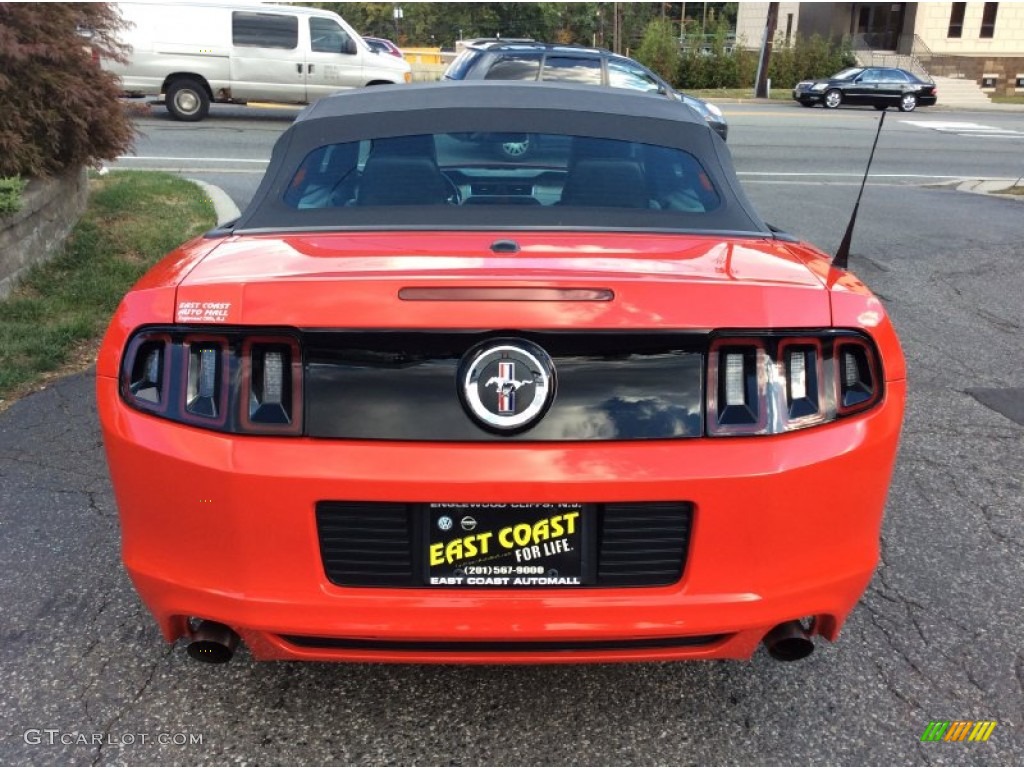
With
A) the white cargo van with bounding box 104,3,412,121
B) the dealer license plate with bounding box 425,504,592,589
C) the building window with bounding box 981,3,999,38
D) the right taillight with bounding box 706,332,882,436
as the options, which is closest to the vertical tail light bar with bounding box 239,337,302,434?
the dealer license plate with bounding box 425,504,592,589

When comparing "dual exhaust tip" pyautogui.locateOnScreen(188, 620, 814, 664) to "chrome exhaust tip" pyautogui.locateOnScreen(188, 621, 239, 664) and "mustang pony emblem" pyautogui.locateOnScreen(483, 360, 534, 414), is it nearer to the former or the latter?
"chrome exhaust tip" pyautogui.locateOnScreen(188, 621, 239, 664)

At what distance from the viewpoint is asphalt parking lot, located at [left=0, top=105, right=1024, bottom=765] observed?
2461 mm

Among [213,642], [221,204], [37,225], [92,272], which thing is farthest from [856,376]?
[221,204]

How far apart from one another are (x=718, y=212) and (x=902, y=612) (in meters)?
1.47

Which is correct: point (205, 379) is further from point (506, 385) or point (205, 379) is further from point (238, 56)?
point (238, 56)

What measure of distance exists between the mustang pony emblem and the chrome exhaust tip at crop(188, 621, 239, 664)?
883 millimetres

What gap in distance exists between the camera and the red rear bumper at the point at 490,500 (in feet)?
6.80

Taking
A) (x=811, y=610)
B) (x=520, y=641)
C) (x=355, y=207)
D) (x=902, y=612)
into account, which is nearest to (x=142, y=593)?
(x=520, y=641)

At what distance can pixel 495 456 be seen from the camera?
2.07m

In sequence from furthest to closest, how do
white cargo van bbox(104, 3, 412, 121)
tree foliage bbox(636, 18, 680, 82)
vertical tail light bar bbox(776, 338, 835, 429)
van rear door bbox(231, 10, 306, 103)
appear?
tree foliage bbox(636, 18, 680, 82) → van rear door bbox(231, 10, 306, 103) → white cargo van bbox(104, 3, 412, 121) → vertical tail light bar bbox(776, 338, 835, 429)

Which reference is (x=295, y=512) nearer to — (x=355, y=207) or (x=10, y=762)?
(x=10, y=762)

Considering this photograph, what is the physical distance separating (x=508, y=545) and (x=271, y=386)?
2.13 feet

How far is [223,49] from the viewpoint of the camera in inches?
715

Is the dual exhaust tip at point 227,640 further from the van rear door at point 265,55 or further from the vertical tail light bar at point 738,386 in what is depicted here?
the van rear door at point 265,55
